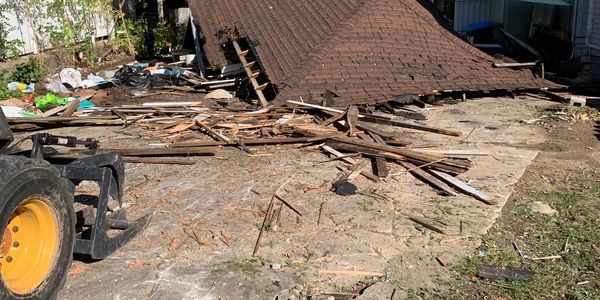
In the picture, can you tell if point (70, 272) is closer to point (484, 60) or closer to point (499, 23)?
point (484, 60)

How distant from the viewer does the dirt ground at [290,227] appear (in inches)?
197

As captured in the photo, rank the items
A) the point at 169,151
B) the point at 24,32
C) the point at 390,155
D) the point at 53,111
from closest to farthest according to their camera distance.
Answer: the point at 390,155, the point at 169,151, the point at 53,111, the point at 24,32

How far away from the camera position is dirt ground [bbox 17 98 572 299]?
16.4 feet

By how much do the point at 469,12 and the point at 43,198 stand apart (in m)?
15.7

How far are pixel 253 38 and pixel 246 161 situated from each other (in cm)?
544

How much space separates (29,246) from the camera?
13.9 ft

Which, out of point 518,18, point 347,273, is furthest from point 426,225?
point 518,18

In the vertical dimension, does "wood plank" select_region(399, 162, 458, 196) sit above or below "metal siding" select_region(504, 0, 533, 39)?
below

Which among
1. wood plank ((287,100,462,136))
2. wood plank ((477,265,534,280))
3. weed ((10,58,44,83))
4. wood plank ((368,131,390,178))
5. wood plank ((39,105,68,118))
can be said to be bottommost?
wood plank ((287,100,462,136))

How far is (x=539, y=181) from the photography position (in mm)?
7391


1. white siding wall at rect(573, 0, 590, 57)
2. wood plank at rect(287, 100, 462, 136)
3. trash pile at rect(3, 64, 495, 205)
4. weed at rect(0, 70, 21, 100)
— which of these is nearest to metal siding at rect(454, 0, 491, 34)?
white siding wall at rect(573, 0, 590, 57)

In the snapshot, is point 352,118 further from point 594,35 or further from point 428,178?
point 594,35

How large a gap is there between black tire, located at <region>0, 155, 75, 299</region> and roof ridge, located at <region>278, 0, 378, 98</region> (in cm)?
670

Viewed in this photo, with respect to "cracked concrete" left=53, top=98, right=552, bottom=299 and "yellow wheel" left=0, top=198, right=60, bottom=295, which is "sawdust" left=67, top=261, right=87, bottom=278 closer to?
"cracked concrete" left=53, top=98, right=552, bottom=299
